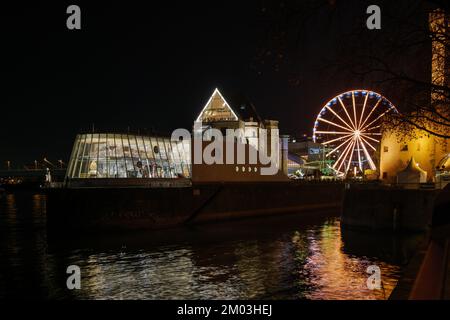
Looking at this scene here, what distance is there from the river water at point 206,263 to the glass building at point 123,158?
1049 cm

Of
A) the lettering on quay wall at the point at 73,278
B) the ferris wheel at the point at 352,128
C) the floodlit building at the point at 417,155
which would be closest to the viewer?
the lettering on quay wall at the point at 73,278

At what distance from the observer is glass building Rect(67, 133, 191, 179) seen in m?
53.4

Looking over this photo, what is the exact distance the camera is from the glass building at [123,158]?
53.4m

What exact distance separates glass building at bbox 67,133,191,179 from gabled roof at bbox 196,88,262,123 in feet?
123

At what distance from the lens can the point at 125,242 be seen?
123ft

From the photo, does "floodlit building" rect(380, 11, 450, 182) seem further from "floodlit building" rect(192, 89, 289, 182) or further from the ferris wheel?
"floodlit building" rect(192, 89, 289, 182)

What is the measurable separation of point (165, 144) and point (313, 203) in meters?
26.1

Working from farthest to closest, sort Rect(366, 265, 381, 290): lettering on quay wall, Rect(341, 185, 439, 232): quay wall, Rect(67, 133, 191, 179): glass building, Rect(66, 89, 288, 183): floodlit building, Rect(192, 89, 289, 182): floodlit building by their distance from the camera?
1. Rect(192, 89, 289, 182): floodlit building
2. Rect(66, 89, 288, 183): floodlit building
3. Rect(67, 133, 191, 179): glass building
4. Rect(341, 185, 439, 232): quay wall
5. Rect(366, 265, 381, 290): lettering on quay wall

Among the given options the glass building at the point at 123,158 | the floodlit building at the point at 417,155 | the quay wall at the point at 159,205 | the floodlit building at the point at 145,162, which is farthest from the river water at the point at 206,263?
the floodlit building at the point at 417,155
